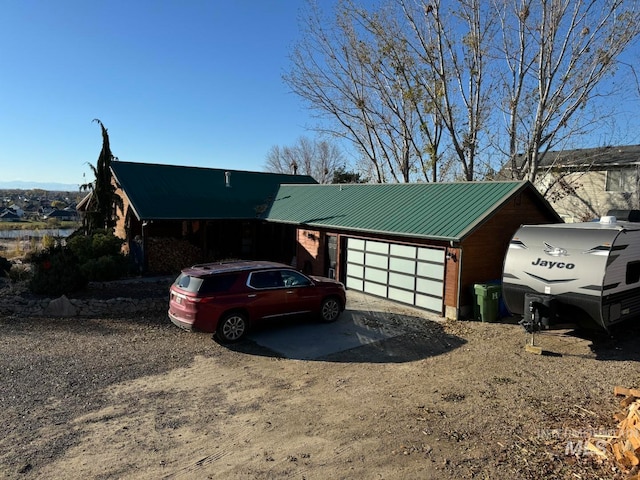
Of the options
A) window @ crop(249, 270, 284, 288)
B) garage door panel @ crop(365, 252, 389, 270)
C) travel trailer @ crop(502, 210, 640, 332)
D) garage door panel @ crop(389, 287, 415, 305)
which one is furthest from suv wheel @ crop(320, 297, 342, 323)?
travel trailer @ crop(502, 210, 640, 332)

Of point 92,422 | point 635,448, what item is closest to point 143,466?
point 92,422

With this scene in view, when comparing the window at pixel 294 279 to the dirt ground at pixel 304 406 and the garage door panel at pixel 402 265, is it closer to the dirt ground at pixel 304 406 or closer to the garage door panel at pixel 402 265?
the dirt ground at pixel 304 406

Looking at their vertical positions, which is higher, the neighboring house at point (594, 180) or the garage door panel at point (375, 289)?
the neighboring house at point (594, 180)

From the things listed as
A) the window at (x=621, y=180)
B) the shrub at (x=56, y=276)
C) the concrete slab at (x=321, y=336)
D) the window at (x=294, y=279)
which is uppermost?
the window at (x=621, y=180)

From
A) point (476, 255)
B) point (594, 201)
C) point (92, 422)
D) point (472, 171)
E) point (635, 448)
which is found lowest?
point (92, 422)

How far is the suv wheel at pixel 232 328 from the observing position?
9.95 metres

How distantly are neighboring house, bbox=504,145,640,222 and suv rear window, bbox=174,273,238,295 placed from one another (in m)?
20.3

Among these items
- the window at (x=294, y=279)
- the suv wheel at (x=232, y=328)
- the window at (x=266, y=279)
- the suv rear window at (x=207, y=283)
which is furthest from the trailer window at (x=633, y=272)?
the suv rear window at (x=207, y=283)

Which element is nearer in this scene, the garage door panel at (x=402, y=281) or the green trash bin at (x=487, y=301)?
the green trash bin at (x=487, y=301)

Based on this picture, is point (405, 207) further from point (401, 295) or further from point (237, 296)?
point (237, 296)

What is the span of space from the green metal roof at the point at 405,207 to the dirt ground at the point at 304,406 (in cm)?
377

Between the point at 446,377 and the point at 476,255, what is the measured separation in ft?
18.6

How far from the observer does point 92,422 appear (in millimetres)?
6445

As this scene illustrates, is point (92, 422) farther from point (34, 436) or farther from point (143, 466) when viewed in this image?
point (143, 466)
